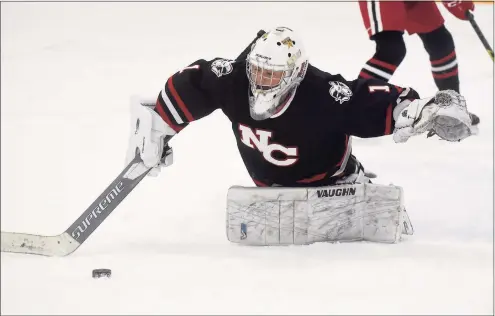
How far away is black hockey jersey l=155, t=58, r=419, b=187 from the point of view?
8.46 feet

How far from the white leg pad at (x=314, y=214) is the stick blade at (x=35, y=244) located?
458 mm

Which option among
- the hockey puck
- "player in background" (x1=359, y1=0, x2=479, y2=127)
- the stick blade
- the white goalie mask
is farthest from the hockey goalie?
"player in background" (x1=359, y1=0, x2=479, y2=127)

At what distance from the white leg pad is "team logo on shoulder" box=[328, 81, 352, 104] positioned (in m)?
0.29

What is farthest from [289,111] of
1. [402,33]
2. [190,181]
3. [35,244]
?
[402,33]

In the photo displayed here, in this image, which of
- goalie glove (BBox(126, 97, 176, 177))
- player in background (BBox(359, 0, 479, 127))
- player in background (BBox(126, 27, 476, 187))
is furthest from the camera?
player in background (BBox(359, 0, 479, 127))

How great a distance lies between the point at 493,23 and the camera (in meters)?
5.44

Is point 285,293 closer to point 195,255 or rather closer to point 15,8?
point 195,255

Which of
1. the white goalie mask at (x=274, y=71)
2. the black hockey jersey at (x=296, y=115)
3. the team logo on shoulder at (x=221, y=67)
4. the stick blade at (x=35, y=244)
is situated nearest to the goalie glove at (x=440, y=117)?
the black hockey jersey at (x=296, y=115)

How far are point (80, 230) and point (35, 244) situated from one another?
0.14 metres

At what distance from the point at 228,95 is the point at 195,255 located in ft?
1.45

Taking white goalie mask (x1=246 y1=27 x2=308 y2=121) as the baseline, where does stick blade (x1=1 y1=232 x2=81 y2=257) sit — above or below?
below

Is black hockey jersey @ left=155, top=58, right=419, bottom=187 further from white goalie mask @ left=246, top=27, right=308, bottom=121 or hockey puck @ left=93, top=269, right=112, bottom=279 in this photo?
hockey puck @ left=93, top=269, right=112, bottom=279

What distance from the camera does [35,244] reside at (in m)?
2.64

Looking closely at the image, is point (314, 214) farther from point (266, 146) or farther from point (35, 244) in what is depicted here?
point (35, 244)
